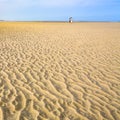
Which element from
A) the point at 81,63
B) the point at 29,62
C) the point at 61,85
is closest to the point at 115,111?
the point at 61,85

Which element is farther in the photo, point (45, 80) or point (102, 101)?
point (45, 80)

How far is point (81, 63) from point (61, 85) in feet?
9.01

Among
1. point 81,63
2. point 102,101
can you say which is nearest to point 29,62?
point 81,63

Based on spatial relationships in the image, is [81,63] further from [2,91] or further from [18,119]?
[18,119]

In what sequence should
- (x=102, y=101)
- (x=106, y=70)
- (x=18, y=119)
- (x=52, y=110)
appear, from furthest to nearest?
(x=106, y=70) → (x=102, y=101) → (x=52, y=110) → (x=18, y=119)

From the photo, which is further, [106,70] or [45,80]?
[106,70]

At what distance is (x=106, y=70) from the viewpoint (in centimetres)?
812

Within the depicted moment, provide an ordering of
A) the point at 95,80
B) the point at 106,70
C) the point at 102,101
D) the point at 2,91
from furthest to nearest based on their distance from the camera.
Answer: the point at 106,70 < the point at 95,80 < the point at 2,91 < the point at 102,101

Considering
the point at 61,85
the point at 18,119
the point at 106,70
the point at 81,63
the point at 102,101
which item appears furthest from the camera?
the point at 81,63

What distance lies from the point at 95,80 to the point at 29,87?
7.00ft

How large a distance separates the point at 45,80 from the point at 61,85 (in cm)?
64

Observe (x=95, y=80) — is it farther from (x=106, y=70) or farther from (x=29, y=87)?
(x=29, y=87)

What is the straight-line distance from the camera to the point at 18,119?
4555 millimetres

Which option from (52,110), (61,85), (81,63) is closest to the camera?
→ (52,110)
